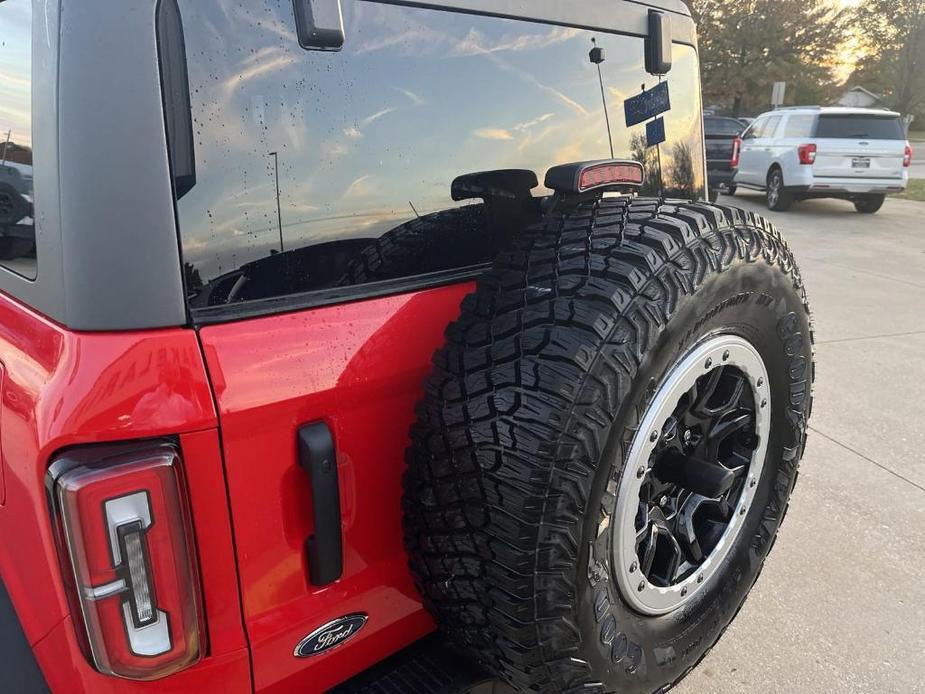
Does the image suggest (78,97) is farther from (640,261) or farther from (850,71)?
(850,71)

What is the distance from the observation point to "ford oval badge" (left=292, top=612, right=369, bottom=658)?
1492 mm

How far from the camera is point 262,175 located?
4.31ft

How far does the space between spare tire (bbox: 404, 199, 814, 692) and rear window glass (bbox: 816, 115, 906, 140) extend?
12902 millimetres

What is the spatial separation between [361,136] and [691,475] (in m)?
1.18

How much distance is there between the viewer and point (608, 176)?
1.72m

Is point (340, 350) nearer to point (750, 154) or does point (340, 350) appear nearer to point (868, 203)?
point (868, 203)

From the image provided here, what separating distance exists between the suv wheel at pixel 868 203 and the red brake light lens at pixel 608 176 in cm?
1374

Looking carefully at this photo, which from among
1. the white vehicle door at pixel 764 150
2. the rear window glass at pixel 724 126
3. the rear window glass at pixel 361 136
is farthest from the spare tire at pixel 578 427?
the rear window glass at pixel 724 126

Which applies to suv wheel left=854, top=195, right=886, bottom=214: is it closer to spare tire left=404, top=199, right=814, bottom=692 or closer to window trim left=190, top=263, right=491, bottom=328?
spare tire left=404, top=199, right=814, bottom=692

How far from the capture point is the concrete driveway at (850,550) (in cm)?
249

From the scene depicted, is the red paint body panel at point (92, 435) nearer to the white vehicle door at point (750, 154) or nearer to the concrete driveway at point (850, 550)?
the concrete driveway at point (850, 550)

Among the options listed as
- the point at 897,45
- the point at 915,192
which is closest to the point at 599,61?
the point at 915,192

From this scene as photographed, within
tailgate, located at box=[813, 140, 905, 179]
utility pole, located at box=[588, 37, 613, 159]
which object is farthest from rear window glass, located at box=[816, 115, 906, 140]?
utility pole, located at box=[588, 37, 613, 159]

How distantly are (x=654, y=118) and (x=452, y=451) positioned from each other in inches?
54.6
